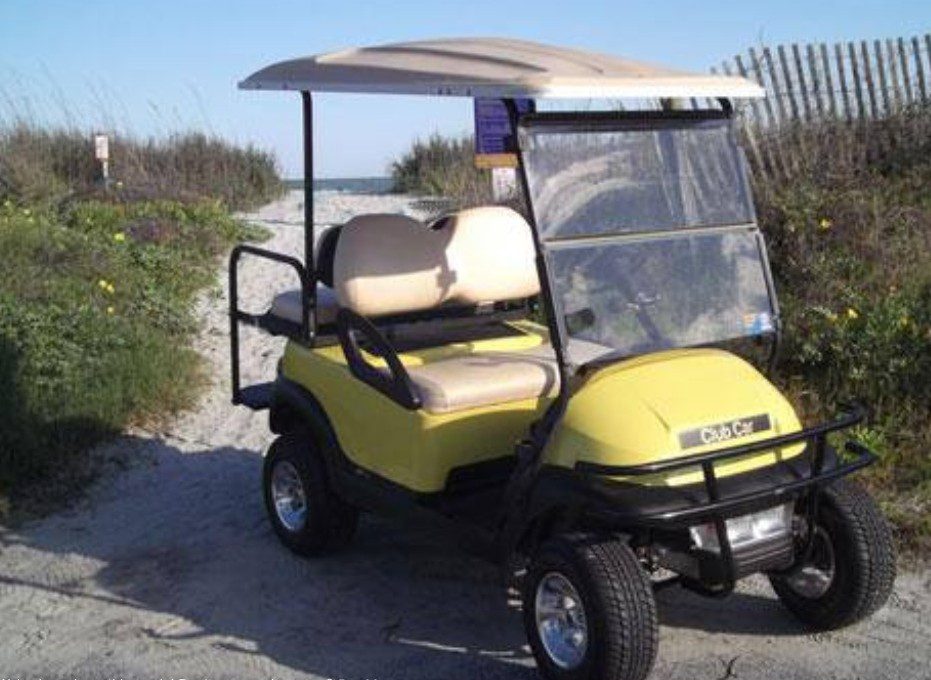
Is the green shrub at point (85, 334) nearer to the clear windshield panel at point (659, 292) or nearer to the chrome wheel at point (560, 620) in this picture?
the chrome wheel at point (560, 620)

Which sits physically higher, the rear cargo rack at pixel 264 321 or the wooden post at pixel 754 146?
the wooden post at pixel 754 146

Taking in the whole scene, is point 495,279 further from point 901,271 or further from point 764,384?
point 901,271

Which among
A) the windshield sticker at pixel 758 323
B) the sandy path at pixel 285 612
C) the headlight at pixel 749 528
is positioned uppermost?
the windshield sticker at pixel 758 323

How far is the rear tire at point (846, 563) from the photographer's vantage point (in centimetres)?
349

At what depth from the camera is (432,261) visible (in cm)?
453

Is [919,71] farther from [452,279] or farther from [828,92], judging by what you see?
[452,279]

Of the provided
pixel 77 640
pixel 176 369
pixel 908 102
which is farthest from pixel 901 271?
pixel 77 640

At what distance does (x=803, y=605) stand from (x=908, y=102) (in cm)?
603

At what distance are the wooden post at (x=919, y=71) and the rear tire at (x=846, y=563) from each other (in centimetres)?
592

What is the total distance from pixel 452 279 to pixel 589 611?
5.88ft

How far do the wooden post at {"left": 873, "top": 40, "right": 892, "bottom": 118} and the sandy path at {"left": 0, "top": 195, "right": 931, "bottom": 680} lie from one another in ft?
17.8

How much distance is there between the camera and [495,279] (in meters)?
4.65

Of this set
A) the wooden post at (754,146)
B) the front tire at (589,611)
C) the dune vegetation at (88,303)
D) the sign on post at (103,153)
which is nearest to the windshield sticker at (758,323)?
the front tire at (589,611)

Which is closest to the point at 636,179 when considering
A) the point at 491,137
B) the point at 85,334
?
the point at 491,137
